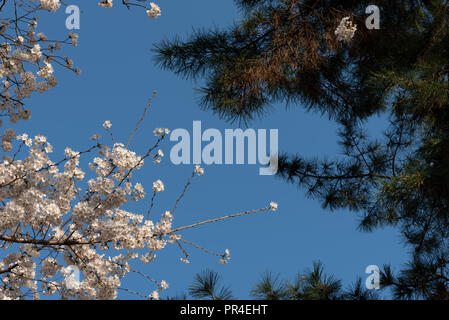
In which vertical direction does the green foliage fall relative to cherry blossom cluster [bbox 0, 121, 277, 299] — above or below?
above

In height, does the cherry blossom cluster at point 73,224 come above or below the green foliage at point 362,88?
below

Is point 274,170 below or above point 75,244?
above

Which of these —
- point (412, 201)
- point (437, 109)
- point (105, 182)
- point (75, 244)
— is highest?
point (437, 109)

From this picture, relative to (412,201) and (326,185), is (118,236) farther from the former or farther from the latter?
(326,185)

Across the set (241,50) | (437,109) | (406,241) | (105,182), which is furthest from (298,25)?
(105,182)

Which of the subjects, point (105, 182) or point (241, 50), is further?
point (241, 50)

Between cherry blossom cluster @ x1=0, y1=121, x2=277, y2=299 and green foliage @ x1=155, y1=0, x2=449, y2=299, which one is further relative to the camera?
green foliage @ x1=155, y1=0, x2=449, y2=299

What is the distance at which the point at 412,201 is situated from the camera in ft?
18.4

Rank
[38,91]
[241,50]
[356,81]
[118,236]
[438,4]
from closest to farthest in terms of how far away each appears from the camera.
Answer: [118,236] < [38,91] < [438,4] < [241,50] < [356,81]

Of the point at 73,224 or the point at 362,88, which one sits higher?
the point at 362,88

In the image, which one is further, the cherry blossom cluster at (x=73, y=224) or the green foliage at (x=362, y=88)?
the green foliage at (x=362, y=88)

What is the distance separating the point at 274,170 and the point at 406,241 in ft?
6.61

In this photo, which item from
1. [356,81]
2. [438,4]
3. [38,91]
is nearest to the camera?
[38,91]

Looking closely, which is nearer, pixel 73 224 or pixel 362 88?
pixel 73 224
